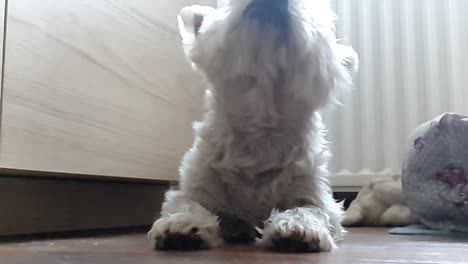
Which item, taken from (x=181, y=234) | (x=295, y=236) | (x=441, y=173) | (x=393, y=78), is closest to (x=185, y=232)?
(x=181, y=234)

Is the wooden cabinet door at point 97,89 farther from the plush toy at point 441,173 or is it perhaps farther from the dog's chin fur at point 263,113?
the plush toy at point 441,173

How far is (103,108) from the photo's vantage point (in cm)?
126

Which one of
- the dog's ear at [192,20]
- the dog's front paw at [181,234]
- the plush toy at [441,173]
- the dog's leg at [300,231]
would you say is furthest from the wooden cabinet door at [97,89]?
the plush toy at [441,173]

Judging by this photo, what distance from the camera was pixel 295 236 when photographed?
0.92m

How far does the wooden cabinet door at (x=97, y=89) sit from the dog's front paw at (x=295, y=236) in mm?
400

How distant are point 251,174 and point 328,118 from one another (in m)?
0.79

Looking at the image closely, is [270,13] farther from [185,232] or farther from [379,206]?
[379,206]

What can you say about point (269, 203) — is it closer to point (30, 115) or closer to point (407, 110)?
point (30, 115)

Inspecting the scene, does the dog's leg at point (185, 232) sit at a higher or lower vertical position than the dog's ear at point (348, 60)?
lower

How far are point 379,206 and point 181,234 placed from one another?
2.91 ft

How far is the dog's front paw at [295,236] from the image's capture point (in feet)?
3.02

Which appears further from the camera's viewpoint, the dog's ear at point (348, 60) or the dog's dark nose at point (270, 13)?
the dog's ear at point (348, 60)

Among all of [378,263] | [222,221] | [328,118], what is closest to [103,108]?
[222,221]

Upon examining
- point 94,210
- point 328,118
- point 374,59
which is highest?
point 374,59
